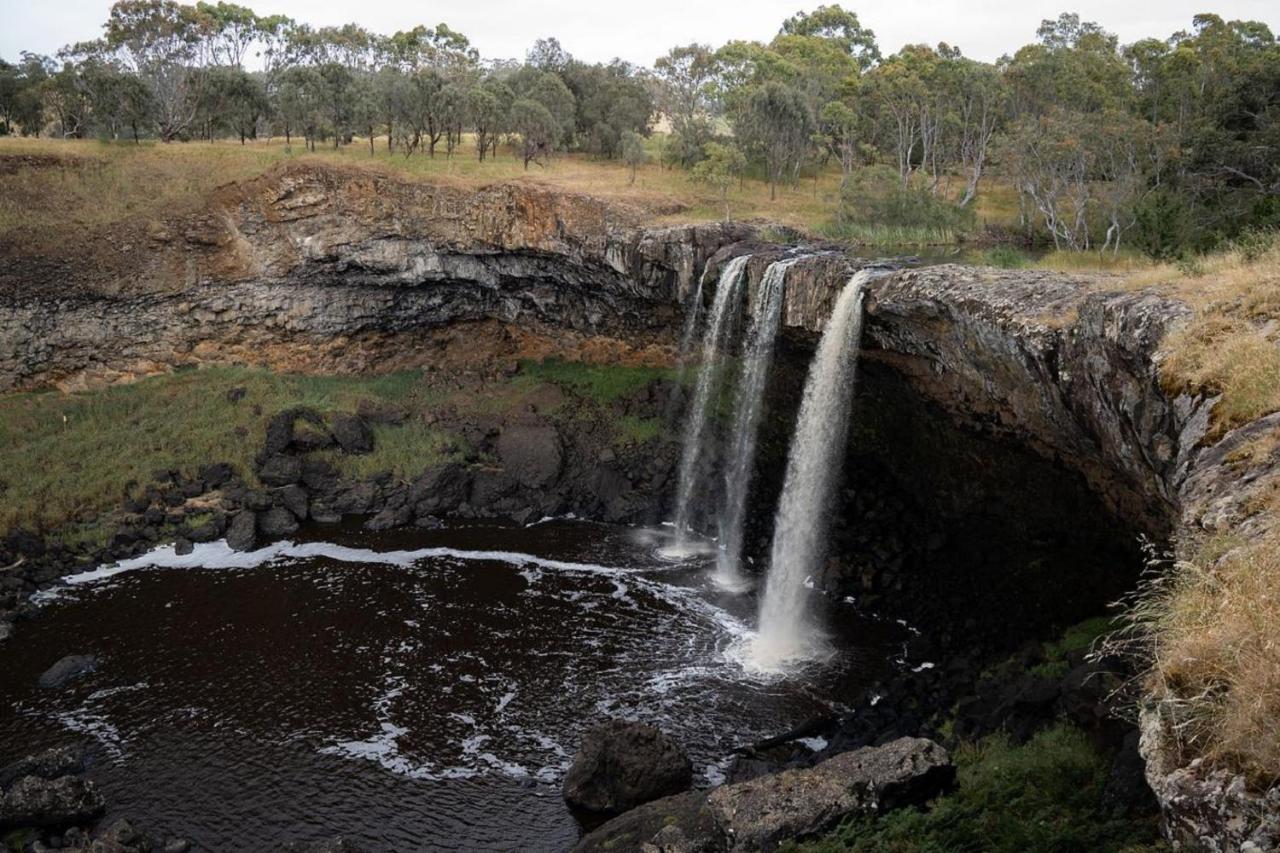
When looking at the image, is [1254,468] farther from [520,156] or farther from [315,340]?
[520,156]

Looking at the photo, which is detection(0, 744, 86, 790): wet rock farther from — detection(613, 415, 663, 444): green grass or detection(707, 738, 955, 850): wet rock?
detection(613, 415, 663, 444): green grass

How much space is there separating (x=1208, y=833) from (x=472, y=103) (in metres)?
41.3

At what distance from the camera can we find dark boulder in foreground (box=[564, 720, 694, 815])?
1572cm

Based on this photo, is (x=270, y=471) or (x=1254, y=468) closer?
(x=1254, y=468)

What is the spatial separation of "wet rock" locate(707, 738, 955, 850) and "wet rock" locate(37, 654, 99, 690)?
53.0 ft

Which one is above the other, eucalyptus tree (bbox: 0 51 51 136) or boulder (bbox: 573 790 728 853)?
eucalyptus tree (bbox: 0 51 51 136)

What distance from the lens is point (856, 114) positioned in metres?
45.8

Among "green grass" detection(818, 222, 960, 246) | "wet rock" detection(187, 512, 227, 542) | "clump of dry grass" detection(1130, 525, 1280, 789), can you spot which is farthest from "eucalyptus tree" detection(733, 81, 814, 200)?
"clump of dry grass" detection(1130, 525, 1280, 789)

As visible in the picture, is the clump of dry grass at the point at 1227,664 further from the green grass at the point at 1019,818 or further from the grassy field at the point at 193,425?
the grassy field at the point at 193,425

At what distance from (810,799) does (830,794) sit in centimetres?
26

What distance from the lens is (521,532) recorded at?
30.0 m

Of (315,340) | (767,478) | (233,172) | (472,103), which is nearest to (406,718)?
(767,478)

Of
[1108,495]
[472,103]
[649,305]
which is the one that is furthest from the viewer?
[472,103]

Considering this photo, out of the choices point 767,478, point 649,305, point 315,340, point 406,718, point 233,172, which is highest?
point 233,172
